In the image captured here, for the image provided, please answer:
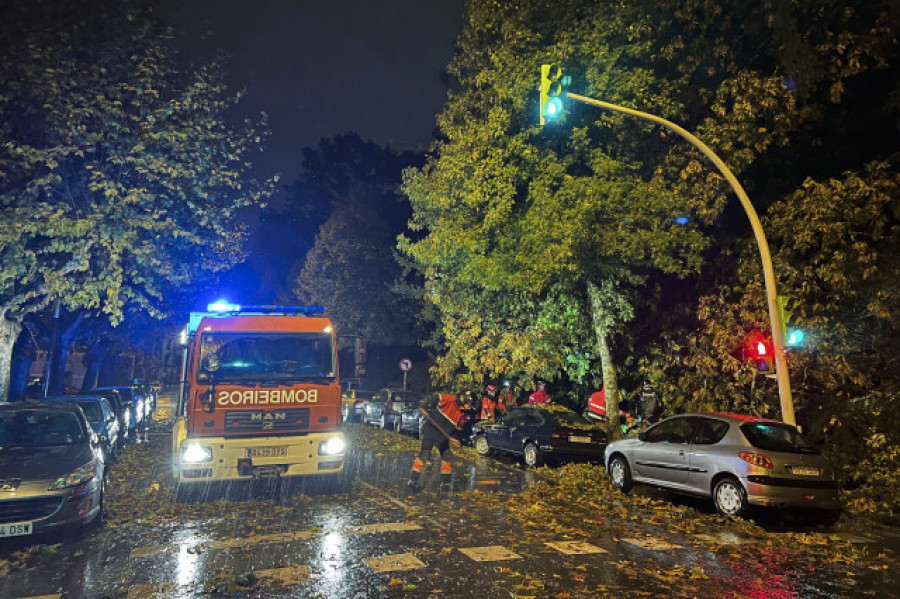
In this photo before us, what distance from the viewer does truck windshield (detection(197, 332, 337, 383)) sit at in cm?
1014

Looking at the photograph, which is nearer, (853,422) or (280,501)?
(280,501)

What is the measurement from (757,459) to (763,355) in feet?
9.06

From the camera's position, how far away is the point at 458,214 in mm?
19094

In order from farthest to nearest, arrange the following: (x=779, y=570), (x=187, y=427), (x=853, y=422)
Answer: (x=853, y=422) → (x=187, y=427) → (x=779, y=570)

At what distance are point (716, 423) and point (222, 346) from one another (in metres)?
8.17

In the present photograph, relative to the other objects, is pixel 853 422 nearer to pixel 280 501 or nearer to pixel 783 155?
pixel 783 155

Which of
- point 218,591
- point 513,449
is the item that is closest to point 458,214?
point 513,449

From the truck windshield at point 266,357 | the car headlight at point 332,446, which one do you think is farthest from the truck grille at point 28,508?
the car headlight at point 332,446

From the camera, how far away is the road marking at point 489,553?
23.9 feet

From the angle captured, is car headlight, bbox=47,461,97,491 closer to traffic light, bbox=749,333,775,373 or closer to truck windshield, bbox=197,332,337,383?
truck windshield, bbox=197,332,337,383

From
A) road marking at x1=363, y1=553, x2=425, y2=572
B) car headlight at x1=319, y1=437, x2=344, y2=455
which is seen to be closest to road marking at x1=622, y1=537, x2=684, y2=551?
road marking at x1=363, y1=553, x2=425, y2=572

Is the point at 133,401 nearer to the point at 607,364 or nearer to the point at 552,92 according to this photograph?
the point at 607,364

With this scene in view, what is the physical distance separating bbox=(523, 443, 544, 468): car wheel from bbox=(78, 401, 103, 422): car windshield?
10.3m

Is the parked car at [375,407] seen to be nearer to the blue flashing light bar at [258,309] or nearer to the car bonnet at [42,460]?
the blue flashing light bar at [258,309]
